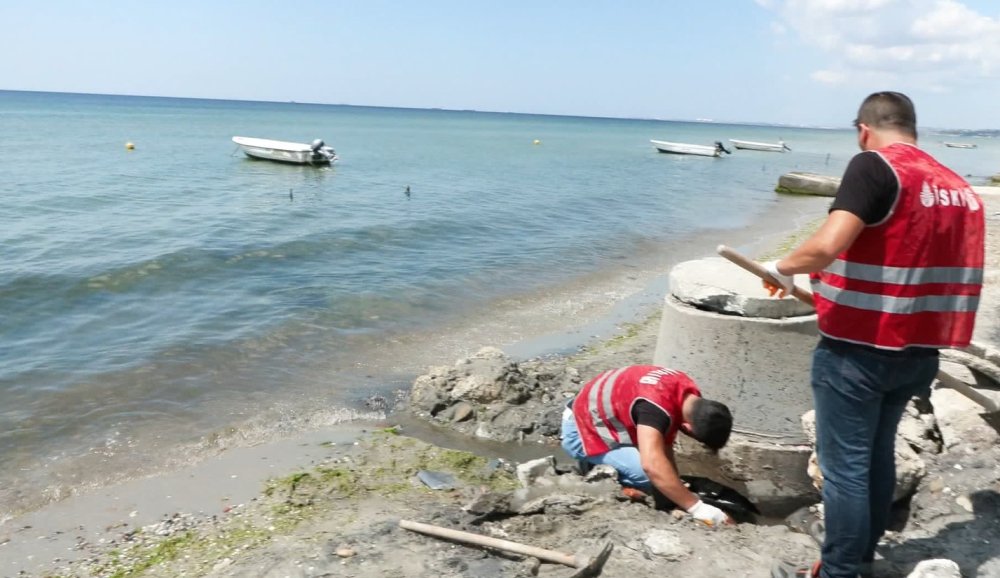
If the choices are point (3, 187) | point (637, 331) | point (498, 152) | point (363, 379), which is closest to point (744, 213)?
point (637, 331)

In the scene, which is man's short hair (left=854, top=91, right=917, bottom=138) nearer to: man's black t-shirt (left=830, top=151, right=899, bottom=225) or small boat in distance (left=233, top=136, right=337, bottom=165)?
man's black t-shirt (left=830, top=151, right=899, bottom=225)

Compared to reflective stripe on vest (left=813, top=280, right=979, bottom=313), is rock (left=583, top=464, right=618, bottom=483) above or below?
below

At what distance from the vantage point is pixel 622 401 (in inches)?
188

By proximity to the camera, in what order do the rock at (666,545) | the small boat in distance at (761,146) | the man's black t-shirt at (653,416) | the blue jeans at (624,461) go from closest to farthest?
the rock at (666,545) < the man's black t-shirt at (653,416) < the blue jeans at (624,461) < the small boat in distance at (761,146)

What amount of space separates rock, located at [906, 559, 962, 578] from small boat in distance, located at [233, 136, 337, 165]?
32.5 metres

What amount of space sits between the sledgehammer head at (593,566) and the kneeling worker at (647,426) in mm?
722

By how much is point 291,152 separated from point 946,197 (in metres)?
33.9

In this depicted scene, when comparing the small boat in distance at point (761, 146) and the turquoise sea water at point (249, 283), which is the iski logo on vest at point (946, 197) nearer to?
the turquoise sea water at point (249, 283)

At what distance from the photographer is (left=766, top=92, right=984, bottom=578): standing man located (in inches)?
115

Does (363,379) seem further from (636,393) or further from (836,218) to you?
(836,218)

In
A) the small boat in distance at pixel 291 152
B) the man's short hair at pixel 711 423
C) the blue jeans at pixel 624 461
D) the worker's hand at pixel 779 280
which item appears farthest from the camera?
the small boat in distance at pixel 291 152

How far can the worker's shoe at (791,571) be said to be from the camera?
357 cm

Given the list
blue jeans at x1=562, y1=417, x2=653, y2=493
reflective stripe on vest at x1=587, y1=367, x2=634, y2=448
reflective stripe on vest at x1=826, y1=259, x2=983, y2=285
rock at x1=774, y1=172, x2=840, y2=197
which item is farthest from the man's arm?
rock at x1=774, y1=172, x2=840, y2=197

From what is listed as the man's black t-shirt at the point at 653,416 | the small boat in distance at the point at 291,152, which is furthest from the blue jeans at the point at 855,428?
the small boat in distance at the point at 291,152
